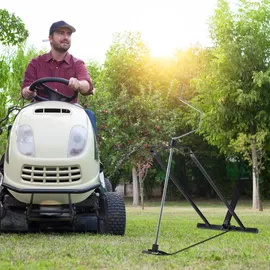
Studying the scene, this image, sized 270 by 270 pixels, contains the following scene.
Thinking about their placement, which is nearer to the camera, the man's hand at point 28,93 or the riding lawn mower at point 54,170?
the riding lawn mower at point 54,170

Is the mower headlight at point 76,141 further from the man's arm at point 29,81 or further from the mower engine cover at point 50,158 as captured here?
the man's arm at point 29,81

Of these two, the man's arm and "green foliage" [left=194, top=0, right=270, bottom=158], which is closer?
the man's arm

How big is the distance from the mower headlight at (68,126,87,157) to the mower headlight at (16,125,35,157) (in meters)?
0.43

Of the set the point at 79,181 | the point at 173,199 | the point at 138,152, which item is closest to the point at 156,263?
the point at 79,181

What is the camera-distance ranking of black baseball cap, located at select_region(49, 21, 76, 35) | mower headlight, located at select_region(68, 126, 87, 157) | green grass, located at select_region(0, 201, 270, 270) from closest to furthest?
green grass, located at select_region(0, 201, 270, 270) → mower headlight, located at select_region(68, 126, 87, 157) → black baseball cap, located at select_region(49, 21, 76, 35)

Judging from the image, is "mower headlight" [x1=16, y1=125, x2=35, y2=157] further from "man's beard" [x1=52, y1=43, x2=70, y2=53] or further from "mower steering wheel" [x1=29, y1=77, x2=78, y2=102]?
"man's beard" [x1=52, y1=43, x2=70, y2=53]

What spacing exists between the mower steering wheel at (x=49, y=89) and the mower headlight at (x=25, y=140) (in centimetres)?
69

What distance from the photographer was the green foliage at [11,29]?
21.7m

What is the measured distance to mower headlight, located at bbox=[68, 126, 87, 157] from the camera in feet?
26.4

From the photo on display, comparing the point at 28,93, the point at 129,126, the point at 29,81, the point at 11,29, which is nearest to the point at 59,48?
the point at 29,81

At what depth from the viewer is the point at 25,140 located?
318 inches

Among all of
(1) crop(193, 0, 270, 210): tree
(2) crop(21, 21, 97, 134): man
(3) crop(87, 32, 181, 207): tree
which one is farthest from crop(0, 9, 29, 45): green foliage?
(2) crop(21, 21, 97, 134): man

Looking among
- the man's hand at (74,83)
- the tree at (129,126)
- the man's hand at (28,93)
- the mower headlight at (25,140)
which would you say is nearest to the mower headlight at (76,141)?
the mower headlight at (25,140)

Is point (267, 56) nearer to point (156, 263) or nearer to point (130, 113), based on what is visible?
point (130, 113)
